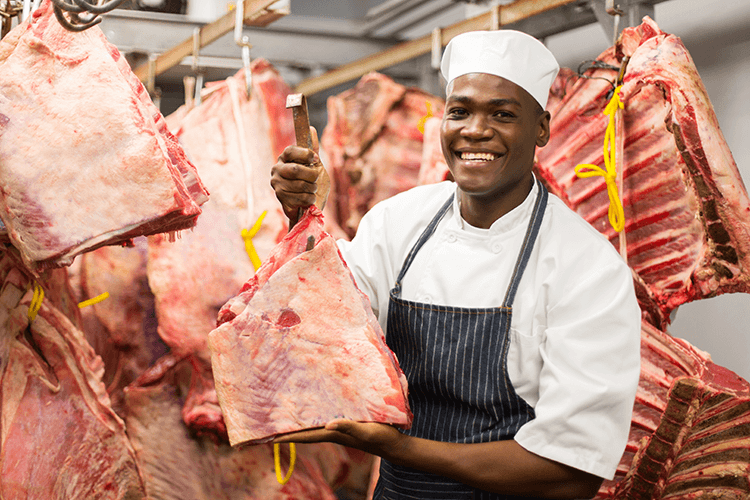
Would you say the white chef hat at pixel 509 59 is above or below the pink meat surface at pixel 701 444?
above

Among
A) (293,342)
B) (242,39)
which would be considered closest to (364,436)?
(293,342)

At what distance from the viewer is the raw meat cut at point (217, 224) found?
2.14 m

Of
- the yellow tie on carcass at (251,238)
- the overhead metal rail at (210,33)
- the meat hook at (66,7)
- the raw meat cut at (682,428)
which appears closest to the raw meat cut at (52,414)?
the yellow tie on carcass at (251,238)

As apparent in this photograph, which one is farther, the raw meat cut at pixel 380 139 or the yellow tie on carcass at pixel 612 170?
the raw meat cut at pixel 380 139

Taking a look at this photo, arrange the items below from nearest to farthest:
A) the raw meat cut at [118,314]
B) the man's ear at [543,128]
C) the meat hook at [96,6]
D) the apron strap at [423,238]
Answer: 1. the meat hook at [96,6]
2. the man's ear at [543,128]
3. the apron strap at [423,238]
4. the raw meat cut at [118,314]

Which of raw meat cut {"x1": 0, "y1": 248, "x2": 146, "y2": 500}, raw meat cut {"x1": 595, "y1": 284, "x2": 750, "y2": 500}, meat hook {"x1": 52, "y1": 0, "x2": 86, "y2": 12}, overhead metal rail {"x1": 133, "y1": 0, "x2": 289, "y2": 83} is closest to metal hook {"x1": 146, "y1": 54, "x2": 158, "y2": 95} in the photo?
overhead metal rail {"x1": 133, "y1": 0, "x2": 289, "y2": 83}

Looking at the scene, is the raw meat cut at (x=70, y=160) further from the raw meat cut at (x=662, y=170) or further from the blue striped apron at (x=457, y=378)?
the raw meat cut at (x=662, y=170)

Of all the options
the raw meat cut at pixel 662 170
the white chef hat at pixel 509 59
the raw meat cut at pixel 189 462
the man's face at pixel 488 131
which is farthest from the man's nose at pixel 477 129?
the raw meat cut at pixel 189 462

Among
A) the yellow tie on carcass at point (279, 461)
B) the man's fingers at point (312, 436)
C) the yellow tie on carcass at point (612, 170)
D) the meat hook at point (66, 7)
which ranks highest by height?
the meat hook at point (66, 7)

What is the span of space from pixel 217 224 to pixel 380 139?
80 cm

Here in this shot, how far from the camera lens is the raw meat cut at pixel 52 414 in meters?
A: 1.83

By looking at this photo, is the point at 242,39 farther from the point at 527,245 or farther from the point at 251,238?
the point at 527,245

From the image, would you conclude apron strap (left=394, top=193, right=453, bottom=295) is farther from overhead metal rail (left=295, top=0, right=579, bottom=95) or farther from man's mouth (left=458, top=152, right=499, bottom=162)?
overhead metal rail (left=295, top=0, right=579, bottom=95)

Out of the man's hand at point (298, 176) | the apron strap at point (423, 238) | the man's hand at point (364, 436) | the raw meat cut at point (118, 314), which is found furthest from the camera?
the raw meat cut at point (118, 314)
